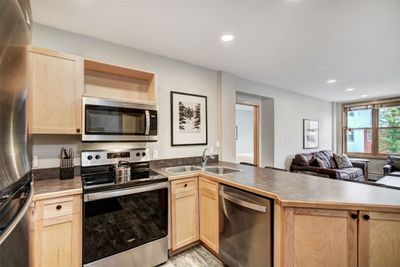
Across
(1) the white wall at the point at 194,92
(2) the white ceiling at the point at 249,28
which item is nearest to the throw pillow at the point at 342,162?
(1) the white wall at the point at 194,92

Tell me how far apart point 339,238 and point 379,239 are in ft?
0.79

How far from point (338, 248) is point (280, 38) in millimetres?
2140

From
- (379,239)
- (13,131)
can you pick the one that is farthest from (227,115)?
(13,131)

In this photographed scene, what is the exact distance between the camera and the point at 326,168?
4715mm

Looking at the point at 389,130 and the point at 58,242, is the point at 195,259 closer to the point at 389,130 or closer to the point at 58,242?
the point at 58,242

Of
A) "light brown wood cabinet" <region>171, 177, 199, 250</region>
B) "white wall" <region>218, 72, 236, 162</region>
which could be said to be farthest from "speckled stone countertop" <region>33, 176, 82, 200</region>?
"white wall" <region>218, 72, 236, 162</region>

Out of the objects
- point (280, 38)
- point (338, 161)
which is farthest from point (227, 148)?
point (338, 161)

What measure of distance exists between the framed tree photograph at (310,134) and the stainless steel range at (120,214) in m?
4.82

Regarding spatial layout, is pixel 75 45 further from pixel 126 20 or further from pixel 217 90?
pixel 217 90

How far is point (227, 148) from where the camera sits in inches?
133

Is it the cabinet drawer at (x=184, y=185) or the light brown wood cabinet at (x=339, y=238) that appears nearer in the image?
the light brown wood cabinet at (x=339, y=238)

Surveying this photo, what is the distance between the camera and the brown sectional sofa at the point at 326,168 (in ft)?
14.0

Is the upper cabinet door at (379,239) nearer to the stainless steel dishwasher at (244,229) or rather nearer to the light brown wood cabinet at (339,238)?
the light brown wood cabinet at (339,238)

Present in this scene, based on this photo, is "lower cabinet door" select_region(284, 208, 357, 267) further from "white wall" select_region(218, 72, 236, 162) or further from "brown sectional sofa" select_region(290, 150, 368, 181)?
"brown sectional sofa" select_region(290, 150, 368, 181)
